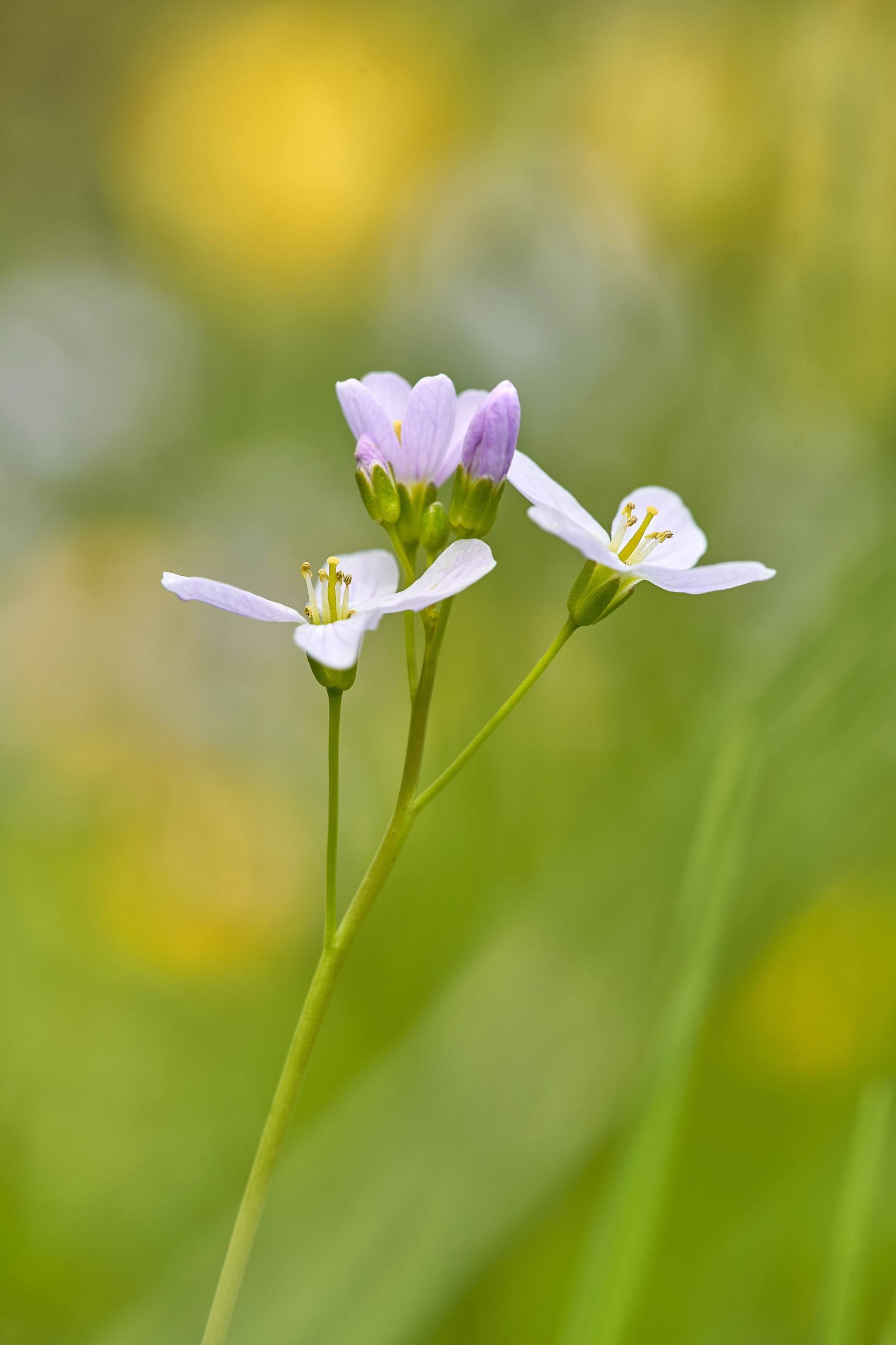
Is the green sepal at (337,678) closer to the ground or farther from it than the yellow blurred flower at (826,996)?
closer to the ground

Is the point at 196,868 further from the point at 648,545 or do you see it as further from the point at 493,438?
the point at 493,438

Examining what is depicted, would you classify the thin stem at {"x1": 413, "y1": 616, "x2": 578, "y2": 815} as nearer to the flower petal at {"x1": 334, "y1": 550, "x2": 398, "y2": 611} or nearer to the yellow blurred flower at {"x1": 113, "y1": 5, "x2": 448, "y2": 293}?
the flower petal at {"x1": 334, "y1": 550, "x2": 398, "y2": 611}

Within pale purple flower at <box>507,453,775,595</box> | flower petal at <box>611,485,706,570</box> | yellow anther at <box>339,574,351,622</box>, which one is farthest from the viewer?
flower petal at <box>611,485,706,570</box>

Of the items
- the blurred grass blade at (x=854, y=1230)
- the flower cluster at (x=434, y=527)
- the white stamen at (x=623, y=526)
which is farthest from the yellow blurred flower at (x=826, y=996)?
the flower cluster at (x=434, y=527)

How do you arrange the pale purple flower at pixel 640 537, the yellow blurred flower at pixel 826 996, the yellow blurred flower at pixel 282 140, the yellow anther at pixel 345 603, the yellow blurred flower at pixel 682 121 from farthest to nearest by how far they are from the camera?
the yellow blurred flower at pixel 282 140 → the yellow blurred flower at pixel 682 121 → the yellow blurred flower at pixel 826 996 → the yellow anther at pixel 345 603 → the pale purple flower at pixel 640 537

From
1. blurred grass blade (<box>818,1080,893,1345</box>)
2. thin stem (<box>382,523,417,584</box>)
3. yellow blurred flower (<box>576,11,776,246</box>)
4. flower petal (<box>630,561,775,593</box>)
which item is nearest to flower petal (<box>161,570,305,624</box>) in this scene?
thin stem (<box>382,523,417,584</box>)

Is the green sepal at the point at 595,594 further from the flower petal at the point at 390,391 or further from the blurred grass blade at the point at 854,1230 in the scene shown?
the blurred grass blade at the point at 854,1230

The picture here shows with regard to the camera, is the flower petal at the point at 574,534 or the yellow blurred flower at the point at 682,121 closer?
the flower petal at the point at 574,534

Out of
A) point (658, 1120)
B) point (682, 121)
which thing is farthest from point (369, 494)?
point (682, 121)
